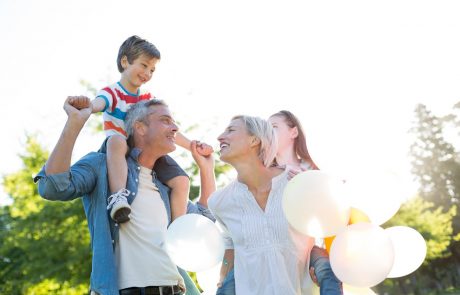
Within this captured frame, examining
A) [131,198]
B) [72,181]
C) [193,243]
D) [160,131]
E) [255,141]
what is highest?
[160,131]

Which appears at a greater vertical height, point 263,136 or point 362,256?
point 263,136

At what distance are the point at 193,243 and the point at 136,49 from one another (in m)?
1.74

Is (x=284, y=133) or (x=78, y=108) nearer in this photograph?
(x=78, y=108)

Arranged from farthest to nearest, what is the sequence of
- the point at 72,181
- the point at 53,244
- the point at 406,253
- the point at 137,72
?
the point at 53,244 < the point at 137,72 < the point at 406,253 < the point at 72,181

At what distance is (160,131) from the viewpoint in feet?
11.9

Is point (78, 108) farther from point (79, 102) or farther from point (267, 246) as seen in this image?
point (267, 246)

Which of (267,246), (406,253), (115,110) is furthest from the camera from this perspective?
(115,110)

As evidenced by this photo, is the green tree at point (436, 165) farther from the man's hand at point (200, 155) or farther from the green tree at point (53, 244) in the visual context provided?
the man's hand at point (200, 155)

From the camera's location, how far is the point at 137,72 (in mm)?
4121

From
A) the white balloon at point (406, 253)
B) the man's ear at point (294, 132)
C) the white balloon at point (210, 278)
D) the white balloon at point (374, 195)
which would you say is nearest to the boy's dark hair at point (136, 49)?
the man's ear at point (294, 132)

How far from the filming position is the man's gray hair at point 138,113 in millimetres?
3723

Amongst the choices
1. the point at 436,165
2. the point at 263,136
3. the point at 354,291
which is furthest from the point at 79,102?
the point at 436,165

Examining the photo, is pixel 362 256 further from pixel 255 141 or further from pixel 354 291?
pixel 255 141

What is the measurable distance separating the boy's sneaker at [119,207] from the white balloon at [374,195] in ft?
4.34
